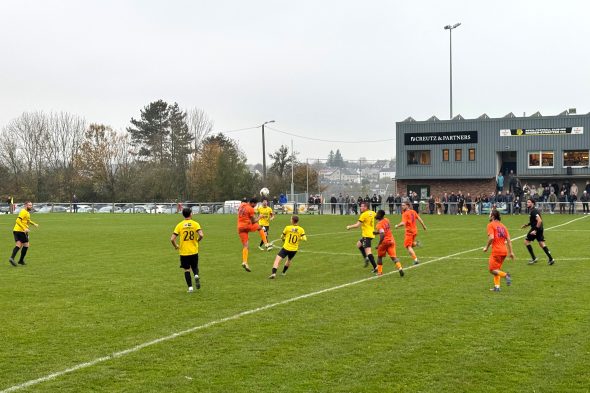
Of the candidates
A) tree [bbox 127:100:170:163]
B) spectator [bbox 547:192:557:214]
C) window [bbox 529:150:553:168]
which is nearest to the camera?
spectator [bbox 547:192:557:214]

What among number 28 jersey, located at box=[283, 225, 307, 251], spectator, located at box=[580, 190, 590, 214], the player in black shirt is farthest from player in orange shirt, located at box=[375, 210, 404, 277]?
spectator, located at box=[580, 190, 590, 214]

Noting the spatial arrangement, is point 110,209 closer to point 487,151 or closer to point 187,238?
point 487,151

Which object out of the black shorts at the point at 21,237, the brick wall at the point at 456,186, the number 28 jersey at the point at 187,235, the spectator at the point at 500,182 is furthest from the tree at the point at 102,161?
the number 28 jersey at the point at 187,235

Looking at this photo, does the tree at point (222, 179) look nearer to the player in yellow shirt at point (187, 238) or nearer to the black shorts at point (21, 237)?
the black shorts at point (21, 237)

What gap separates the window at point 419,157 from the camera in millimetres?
61594

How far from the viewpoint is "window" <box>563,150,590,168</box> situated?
56.5 m

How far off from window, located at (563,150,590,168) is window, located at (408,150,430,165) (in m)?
11.2

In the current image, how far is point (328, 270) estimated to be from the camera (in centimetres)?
1881

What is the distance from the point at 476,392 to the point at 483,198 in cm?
4554

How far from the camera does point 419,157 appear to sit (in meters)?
61.8

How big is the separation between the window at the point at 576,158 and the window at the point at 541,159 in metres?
1.14

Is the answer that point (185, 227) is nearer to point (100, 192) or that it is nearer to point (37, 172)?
point (100, 192)

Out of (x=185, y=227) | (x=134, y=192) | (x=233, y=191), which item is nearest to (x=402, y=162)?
(x=233, y=191)

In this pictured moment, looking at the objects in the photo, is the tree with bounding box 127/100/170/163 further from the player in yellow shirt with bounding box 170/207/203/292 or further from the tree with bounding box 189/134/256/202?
the player in yellow shirt with bounding box 170/207/203/292
